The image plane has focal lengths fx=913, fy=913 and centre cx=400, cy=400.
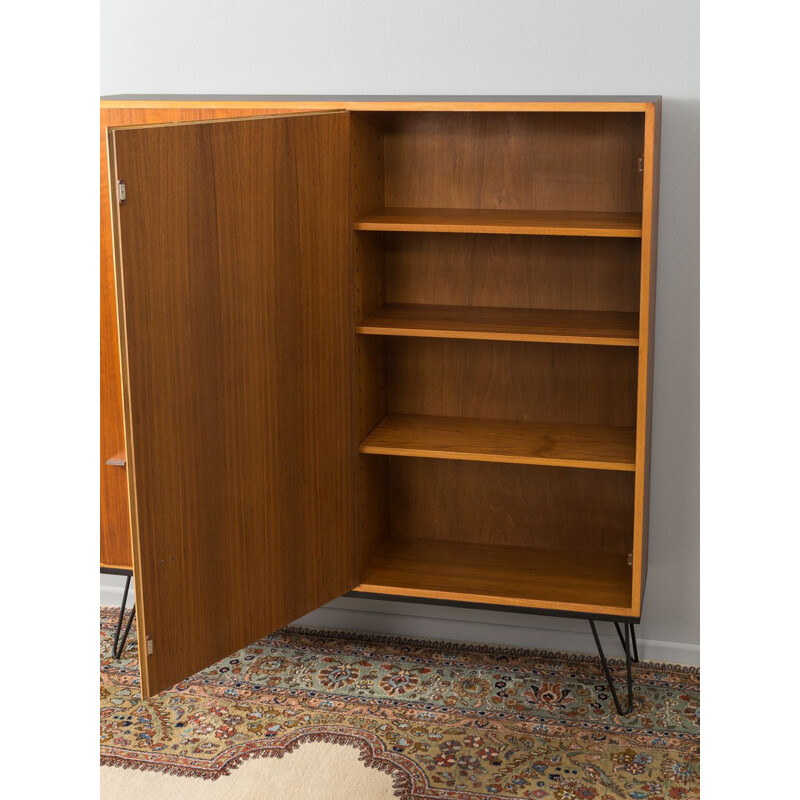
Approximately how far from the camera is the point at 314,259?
7.21 ft

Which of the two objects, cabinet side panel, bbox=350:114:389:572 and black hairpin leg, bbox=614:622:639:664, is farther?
black hairpin leg, bbox=614:622:639:664

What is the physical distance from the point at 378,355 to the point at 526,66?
0.90 meters

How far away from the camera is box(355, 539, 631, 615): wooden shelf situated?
96.4 inches

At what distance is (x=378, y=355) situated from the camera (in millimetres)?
2664

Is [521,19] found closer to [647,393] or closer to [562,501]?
[647,393]

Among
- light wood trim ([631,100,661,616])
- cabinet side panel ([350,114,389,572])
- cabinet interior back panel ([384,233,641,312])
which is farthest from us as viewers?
cabinet interior back panel ([384,233,641,312])

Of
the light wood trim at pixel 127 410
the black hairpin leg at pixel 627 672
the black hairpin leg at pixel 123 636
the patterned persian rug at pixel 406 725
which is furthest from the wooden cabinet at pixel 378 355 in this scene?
the black hairpin leg at pixel 123 636

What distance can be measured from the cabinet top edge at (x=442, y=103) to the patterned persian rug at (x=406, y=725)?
161 cm

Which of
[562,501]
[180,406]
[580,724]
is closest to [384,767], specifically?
[580,724]

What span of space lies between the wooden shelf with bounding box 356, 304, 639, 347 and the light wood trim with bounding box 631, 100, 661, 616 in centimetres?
6

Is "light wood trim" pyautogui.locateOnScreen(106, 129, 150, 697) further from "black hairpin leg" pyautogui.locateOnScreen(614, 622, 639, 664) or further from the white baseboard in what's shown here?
"black hairpin leg" pyautogui.locateOnScreen(614, 622, 639, 664)

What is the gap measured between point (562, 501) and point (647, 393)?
54 cm

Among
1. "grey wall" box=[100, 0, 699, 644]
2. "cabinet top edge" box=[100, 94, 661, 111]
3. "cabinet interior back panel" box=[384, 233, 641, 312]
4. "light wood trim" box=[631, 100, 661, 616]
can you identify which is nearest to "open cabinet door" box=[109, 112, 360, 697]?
"cabinet top edge" box=[100, 94, 661, 111]

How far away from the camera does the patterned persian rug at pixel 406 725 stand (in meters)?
2.26
